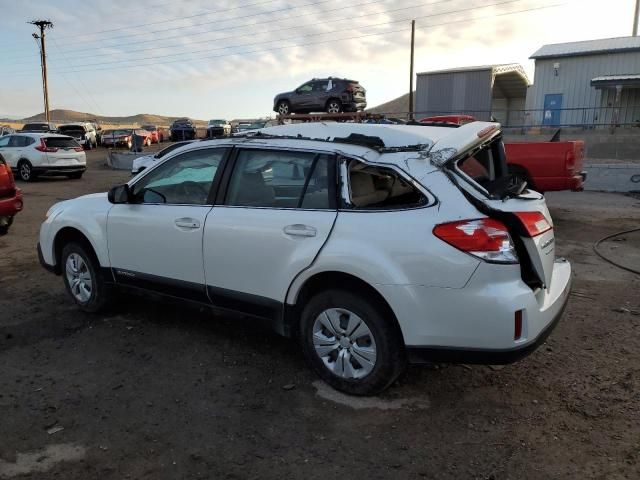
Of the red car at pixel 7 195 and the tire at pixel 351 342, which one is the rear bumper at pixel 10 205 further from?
the tire at pixel 351 342

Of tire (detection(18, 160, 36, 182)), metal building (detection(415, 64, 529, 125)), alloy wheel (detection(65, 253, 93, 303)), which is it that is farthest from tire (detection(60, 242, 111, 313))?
metal building (detection(415, 64, 529, 125))

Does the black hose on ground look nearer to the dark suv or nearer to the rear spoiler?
the rear spoiler

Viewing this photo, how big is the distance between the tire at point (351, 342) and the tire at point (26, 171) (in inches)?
687

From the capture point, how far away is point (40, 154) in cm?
1769

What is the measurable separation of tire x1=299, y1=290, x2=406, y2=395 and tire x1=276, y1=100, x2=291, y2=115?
545 inches

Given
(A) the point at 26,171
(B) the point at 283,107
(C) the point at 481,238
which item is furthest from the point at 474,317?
(A) the point at 26,171

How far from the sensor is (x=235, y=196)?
389 cm

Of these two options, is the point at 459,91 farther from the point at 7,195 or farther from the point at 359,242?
the point at 359,242

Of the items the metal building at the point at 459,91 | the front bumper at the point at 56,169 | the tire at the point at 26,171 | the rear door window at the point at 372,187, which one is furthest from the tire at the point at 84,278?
the metal building at the point at 459,91

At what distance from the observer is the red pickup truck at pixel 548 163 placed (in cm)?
915

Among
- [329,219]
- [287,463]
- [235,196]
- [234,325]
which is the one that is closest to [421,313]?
[329,219]

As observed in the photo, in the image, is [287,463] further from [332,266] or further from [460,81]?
[460,81]

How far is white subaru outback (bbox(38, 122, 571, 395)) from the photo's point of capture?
2.97 m

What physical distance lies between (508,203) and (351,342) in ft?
4.24
